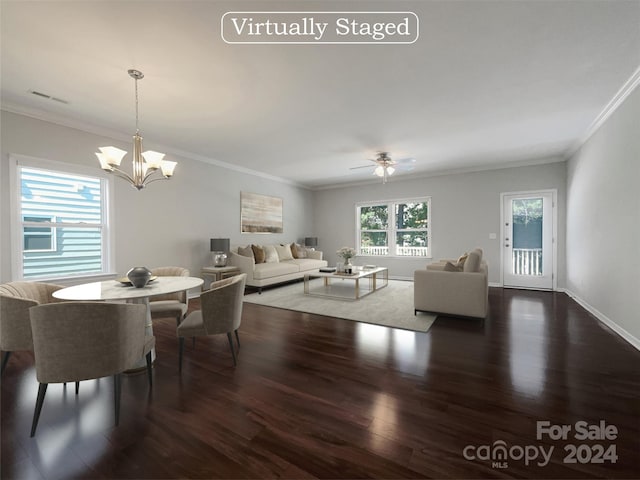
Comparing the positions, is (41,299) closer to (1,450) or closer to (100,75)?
(1,450)

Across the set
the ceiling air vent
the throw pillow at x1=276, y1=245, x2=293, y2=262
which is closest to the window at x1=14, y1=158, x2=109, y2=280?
the ceiling air vent

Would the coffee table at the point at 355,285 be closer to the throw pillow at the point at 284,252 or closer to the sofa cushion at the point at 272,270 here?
the sofa cushion at the point at 272,270

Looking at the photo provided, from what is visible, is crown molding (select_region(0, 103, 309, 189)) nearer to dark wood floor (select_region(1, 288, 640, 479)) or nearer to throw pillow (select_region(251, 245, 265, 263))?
throw pillow (select_region(251, 245, 265, 263))

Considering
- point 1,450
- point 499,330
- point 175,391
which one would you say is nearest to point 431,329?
point 499,330

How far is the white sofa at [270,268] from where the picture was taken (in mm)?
5387

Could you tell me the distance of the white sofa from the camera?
5.39 m

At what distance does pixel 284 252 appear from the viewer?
22.7 ft

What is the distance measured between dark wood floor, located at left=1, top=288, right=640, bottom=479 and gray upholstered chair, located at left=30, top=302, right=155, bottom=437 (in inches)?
12.1

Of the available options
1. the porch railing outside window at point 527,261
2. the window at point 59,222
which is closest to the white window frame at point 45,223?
the window at point 59,222

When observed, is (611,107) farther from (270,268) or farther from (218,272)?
(218,272)

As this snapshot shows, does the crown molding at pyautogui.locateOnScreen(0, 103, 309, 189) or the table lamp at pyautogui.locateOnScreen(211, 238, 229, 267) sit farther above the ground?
the crown molding at pyautogui.locateOnScreen(0, 103, 309, 189)

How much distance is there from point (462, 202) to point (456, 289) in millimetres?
3542

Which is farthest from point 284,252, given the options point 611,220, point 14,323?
point 611,220

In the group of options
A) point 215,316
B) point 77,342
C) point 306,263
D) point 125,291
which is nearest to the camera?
point 77,342
